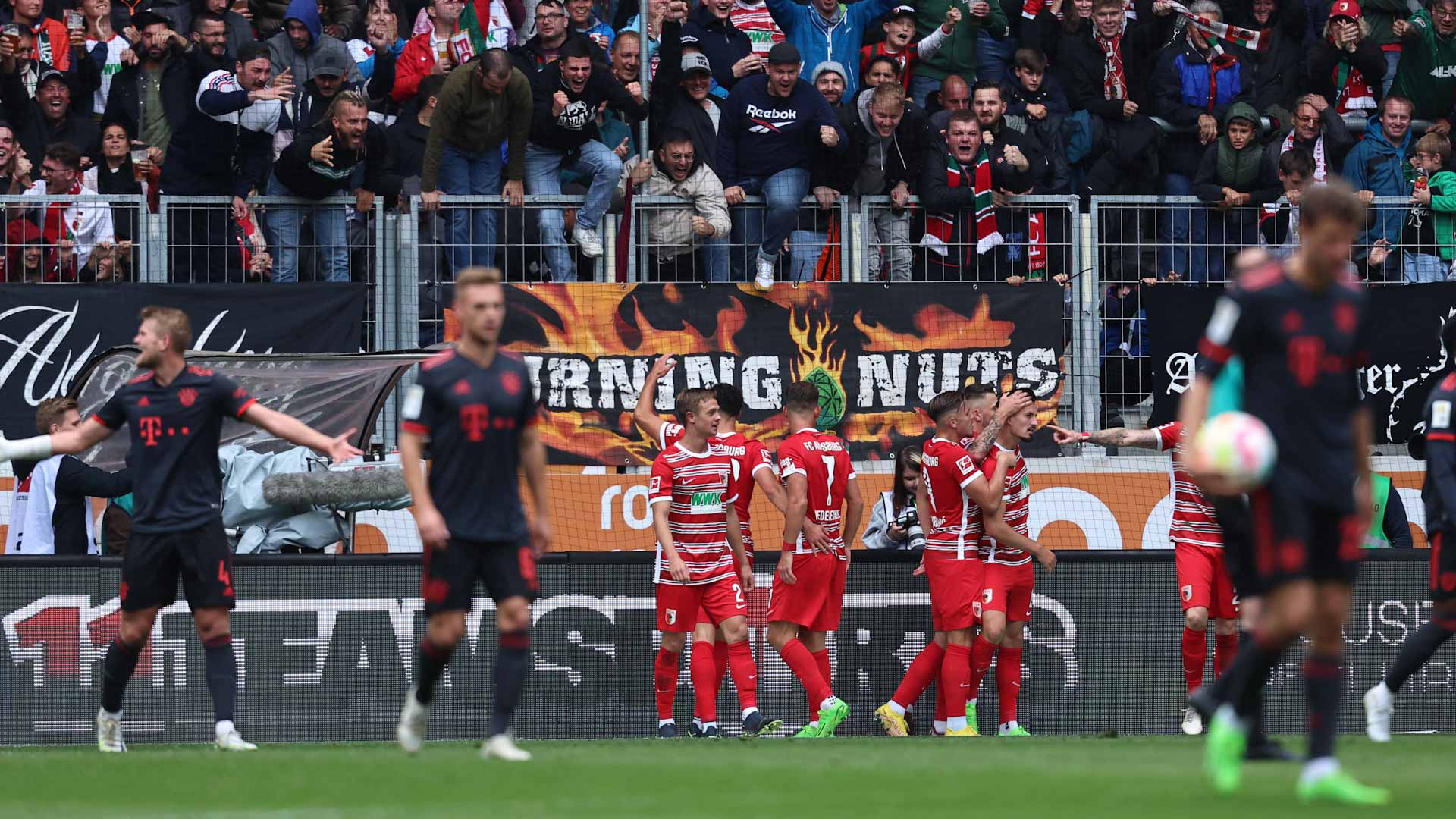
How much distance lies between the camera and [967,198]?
52.8 ft

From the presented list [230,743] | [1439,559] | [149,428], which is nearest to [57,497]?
[149,428]

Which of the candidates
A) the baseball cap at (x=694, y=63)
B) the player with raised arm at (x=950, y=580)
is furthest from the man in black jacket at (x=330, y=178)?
the player with raised arm at (x=950, y=580)

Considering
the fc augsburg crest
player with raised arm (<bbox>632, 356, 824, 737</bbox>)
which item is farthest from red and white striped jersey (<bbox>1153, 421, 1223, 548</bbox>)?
the fc augsburg crest

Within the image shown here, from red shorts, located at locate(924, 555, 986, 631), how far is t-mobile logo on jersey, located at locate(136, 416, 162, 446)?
222 inches

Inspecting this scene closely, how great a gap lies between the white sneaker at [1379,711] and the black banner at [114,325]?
8709mm

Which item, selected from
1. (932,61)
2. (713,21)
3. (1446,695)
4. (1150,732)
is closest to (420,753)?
(1150,732)

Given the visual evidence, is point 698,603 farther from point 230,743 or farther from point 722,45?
point 722,45

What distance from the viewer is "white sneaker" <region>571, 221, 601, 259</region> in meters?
15.8

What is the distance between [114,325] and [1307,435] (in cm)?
1139

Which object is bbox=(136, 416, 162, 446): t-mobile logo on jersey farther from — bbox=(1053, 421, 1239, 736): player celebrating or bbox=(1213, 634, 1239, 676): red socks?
bbox=(1213, 634, 1239, 676): red socks

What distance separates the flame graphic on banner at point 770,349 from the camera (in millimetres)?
15633

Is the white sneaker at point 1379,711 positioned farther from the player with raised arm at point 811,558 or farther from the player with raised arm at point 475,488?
the player with raised arm at point 475,488

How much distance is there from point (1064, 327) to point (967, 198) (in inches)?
54.6

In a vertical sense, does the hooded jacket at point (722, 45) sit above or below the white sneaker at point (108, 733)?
above
